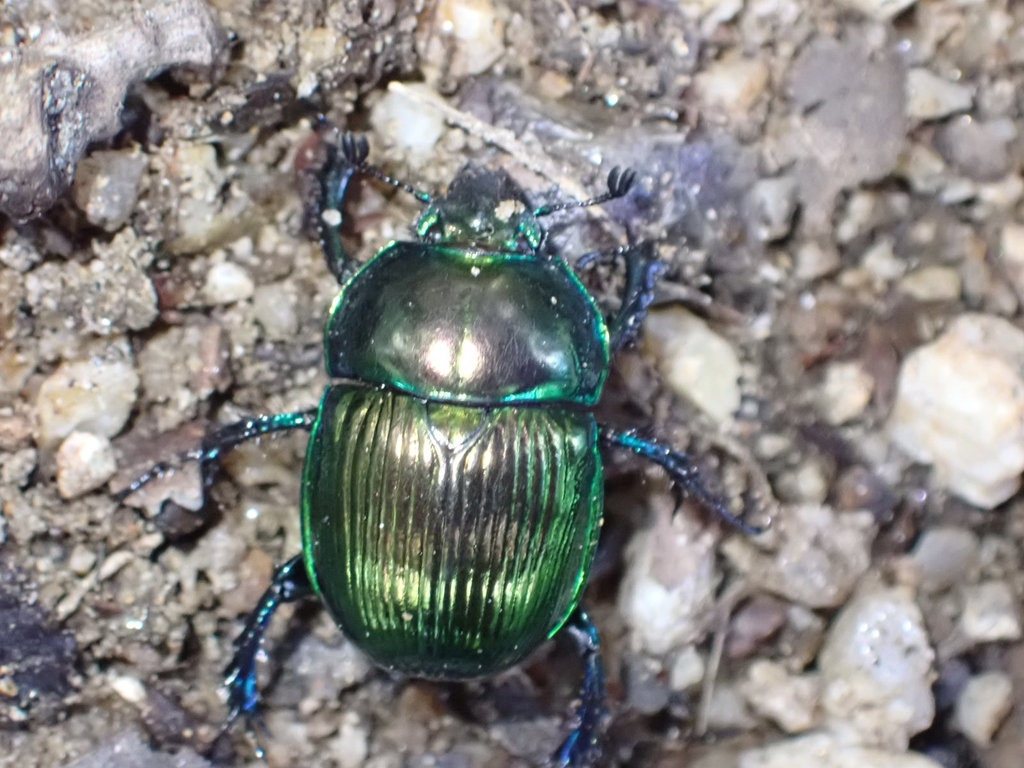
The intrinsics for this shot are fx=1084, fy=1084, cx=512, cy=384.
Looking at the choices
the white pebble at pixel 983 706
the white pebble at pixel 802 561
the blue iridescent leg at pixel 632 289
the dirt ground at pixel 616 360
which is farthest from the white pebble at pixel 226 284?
the white pebble at pixel 983 706

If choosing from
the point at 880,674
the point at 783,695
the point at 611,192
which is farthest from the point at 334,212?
the point at 880,674

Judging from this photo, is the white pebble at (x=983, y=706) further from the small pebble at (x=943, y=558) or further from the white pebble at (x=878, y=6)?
the white pebble at (x=878, y=6)

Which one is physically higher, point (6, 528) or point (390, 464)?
point (390, 464)

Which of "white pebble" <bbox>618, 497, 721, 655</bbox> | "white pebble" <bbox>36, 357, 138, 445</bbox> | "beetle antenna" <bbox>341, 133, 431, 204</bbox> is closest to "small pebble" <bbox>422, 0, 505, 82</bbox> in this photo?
"beetle antenna" <bbox>341, 133, 431, 204</bbox>

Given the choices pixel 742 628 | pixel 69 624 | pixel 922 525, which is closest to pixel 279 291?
pixel 69 624

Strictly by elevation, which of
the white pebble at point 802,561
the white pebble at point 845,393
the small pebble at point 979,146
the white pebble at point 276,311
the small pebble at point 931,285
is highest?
the small pebble at point 979,146

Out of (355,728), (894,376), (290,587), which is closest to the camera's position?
(290,587)

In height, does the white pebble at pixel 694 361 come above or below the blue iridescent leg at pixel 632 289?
below

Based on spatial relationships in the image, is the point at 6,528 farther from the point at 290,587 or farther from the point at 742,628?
the point at 742,628
